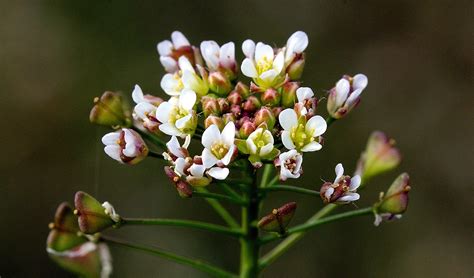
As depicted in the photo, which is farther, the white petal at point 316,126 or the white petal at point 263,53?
the white petal at point 263,53

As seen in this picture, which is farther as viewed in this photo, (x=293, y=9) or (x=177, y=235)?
(x=293, y=9)

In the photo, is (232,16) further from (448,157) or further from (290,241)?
(290,241)

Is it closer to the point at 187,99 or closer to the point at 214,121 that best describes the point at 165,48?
the point at 187,99

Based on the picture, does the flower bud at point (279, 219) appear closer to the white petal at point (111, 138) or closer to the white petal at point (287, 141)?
the white petal at point (287, 141)

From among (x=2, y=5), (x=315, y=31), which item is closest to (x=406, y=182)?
(x=315, y=31)

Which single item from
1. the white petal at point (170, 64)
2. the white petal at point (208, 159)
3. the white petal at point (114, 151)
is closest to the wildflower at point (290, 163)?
the white petal at point (208, 159)

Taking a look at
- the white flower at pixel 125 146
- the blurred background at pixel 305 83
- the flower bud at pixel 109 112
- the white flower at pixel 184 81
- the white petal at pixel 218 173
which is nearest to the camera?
the white petal at pixel 218 173
